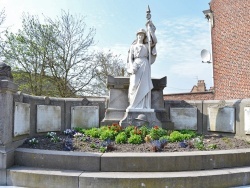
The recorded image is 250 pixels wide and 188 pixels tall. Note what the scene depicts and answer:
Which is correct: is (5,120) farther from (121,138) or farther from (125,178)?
(125,178)

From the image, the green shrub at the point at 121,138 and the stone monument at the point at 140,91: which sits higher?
the stone monument at the point at 140,91

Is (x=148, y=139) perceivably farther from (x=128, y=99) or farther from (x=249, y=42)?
(x=249, y=42)

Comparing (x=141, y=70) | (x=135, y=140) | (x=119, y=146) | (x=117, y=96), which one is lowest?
(x=119, y=146)

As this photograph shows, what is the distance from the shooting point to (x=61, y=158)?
5258mm

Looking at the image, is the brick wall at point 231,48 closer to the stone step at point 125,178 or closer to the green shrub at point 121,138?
the green shrub at point 121,138

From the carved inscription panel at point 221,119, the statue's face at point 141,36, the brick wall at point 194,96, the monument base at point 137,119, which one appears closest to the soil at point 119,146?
the carved inscription panel at point 221,119

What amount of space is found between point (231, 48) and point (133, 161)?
12660 mm

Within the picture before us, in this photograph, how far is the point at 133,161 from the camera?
5.12 metres

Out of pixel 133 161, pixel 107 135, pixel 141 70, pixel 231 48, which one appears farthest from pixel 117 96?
pixel 231 48

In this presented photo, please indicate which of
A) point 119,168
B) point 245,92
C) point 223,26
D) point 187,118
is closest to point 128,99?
point 187,118

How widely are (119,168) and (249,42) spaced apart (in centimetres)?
1142

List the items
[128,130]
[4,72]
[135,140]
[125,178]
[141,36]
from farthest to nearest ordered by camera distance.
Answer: [141,36] < [128,130] < [135,140] < [4,72] < [125,178]

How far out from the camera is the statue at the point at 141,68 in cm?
798

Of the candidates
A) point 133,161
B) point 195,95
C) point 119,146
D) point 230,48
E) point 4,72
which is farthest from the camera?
point 195,95
